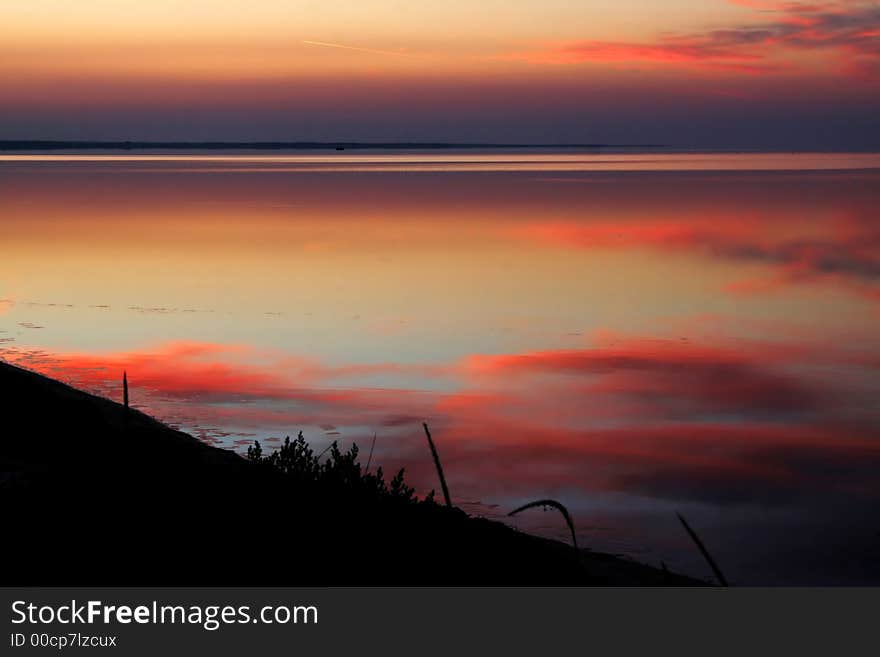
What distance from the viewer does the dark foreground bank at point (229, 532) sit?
6.46 m

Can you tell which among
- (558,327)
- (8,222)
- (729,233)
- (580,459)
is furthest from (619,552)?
(8,222)

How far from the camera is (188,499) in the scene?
23.3ft

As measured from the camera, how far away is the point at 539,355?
62.4ft

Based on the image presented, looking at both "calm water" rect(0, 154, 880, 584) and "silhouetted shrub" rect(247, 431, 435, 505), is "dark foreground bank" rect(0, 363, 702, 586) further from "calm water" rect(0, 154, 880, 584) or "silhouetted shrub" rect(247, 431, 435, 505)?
"calm water" rect(0, 154, 880, 584)

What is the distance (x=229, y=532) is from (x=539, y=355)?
1246 cm

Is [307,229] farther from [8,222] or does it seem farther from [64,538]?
[64,538]

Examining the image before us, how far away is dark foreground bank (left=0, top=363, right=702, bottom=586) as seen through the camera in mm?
6465

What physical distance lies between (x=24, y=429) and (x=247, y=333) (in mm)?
10366

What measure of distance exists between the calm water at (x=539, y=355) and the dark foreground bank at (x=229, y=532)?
3.26 meters

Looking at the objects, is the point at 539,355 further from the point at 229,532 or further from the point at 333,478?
the point at 229,532

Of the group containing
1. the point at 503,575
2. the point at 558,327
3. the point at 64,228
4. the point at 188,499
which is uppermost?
the point at 64,228

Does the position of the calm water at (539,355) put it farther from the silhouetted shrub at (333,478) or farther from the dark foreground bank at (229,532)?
the dark foreground bank at (229,532)

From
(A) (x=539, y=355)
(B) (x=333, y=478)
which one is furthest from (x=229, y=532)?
(A) (x=539, y=355)

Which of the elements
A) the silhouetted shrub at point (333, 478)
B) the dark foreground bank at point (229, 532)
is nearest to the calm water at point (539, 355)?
the silhouetted shrub at point (333, 478)
